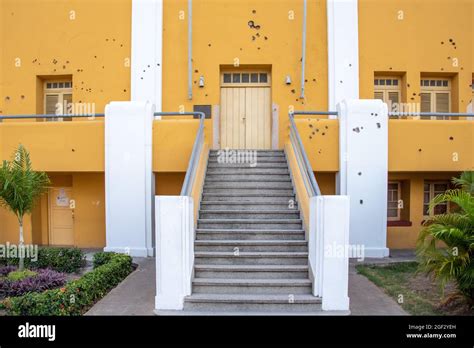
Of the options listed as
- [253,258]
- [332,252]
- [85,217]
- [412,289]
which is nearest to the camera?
[332,252]

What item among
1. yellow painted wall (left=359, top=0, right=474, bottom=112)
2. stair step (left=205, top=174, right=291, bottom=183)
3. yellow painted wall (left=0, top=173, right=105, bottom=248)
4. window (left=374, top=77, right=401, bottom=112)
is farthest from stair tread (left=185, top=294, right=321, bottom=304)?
window (left=374, top=77, right=401, bottom=112)

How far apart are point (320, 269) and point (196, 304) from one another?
6.68ft

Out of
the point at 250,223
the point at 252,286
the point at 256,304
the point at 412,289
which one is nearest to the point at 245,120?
the point at 250,223

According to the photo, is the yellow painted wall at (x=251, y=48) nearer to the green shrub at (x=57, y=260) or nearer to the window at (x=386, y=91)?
the window at (x=386, y=91)

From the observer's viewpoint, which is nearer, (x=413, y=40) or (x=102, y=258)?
(x=102, y=258)

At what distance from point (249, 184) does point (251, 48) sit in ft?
14.9

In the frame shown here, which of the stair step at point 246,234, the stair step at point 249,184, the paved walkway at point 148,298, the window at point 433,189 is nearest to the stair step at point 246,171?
the stair step at point 249,184

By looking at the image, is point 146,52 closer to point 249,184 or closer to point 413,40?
point 249,184

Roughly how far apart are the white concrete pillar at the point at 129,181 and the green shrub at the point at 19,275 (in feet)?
6.89

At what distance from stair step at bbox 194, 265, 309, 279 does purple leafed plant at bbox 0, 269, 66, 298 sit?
9.31 feet

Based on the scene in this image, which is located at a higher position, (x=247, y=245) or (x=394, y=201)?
(x=394, y=201)

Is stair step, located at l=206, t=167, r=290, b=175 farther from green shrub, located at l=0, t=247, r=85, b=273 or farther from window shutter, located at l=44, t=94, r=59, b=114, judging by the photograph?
window shutter, located at l=44, t=94, r=59, b=114

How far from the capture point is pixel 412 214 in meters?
11.2
